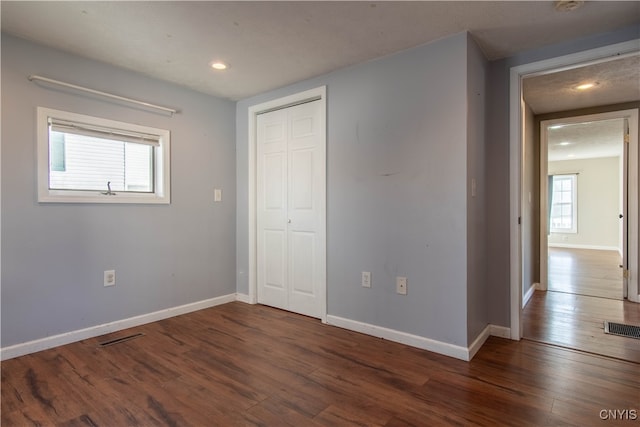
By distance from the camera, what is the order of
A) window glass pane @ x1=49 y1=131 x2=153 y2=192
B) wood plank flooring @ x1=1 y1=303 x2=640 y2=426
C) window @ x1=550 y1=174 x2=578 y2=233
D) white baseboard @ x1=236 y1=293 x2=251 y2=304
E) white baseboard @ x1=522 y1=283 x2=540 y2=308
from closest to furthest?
wood plank flooring @ x1=1 y1=303 x2=640 y2=426 → window glass pane @ x1=49 y1=131 x2=153 y2=192 → white baseboard @ x1=522 y1=283 x2=540 y2=308 → white baseboard @ x1=236 y1=293 x2=251 y2=304 → window @ x1=550 y1=174 x2=578 y2=233

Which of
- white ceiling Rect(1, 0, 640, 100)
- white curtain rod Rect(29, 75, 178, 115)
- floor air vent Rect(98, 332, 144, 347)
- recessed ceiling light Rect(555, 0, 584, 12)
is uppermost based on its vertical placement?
white ceiling Rect(1, 0, 640, 100)

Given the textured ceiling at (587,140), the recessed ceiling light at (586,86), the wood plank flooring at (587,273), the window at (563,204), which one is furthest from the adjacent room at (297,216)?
the window at (563,204)

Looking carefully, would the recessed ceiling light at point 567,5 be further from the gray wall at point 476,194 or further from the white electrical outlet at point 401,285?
the white electrical outlet at point 401,285

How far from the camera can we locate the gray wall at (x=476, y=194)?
94.0 inches

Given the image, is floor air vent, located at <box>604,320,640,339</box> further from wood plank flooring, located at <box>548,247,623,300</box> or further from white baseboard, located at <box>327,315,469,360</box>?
white baseboard, located at <box>327,315,469,360</box>

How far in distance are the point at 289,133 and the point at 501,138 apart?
77.2 inches

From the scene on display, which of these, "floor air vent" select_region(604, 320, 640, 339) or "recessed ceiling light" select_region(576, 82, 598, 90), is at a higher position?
"recessed ceiling light" select_region(576, 82, 598, 90)

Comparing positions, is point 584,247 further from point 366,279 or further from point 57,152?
point 57,152

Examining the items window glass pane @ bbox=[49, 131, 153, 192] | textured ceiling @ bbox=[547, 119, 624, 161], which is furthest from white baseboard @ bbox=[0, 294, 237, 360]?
textured ceiling @ bbox=[547, 119, 624, 161]

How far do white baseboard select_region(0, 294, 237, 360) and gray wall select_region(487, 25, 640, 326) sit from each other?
277 cm

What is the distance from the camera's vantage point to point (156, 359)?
235cm

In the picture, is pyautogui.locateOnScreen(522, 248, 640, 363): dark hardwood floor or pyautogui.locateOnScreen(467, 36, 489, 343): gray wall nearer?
pyautogui.locateOnScreen(467, 36, 489, 343): gray wall

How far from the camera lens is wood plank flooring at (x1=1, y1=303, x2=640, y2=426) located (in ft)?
5.57

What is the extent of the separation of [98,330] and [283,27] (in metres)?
2.80
